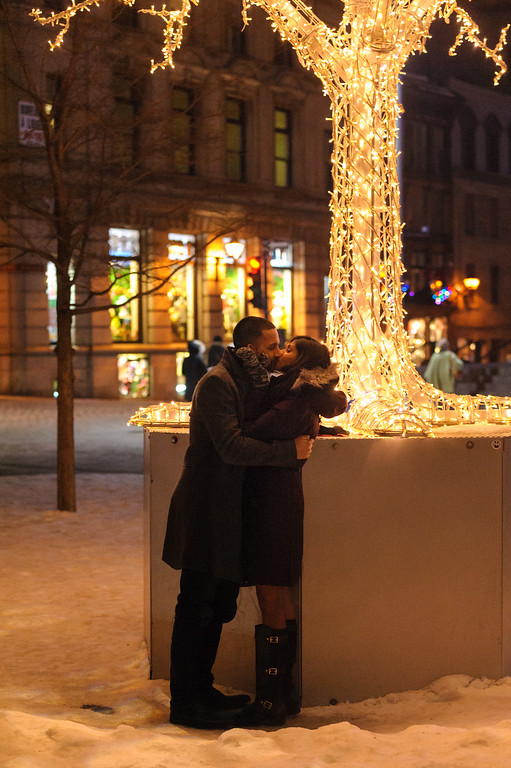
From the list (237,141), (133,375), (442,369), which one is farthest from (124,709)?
(237,141)

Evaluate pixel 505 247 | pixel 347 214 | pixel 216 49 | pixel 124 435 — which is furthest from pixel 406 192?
pixel 347 214

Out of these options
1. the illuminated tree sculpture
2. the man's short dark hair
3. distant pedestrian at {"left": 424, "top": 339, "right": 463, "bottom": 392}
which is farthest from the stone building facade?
the man's short dark hair

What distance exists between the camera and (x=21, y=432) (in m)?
18.5

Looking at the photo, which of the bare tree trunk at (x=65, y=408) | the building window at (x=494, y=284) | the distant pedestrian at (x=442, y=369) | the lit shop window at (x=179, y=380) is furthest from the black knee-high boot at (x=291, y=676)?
the building window at (x=494, y=284)

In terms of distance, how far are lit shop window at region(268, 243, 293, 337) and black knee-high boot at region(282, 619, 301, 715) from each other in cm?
2931

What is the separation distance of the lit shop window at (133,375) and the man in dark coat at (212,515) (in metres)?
25.4

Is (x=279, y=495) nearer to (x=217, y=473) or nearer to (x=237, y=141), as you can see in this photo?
(x=217, y=473)

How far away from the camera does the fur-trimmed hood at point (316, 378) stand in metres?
4.48

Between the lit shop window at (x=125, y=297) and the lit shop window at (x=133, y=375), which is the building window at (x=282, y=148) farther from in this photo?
the lit shop window at (x=133, y=375)

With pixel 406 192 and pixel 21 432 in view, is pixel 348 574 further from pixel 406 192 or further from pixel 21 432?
pixel 406 192

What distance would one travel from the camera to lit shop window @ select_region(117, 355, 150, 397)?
30.1 metres

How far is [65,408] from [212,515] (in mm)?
6332

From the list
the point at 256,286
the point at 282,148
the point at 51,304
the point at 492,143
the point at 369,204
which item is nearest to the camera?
the point at 369,204

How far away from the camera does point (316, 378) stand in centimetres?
451
